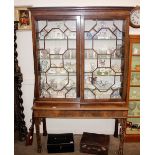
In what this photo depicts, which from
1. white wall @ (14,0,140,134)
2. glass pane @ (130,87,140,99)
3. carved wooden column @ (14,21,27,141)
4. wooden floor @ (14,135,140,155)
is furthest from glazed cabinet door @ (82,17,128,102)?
carved wooden column @ (14,21,27,141)

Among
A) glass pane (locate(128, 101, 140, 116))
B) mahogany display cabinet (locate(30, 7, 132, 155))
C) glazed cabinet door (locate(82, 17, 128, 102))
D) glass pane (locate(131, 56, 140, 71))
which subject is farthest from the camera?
glass pane (locate(128, 101, 140, 116))

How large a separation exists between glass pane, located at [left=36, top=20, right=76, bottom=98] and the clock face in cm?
93

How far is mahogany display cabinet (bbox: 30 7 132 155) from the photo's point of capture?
2.96m

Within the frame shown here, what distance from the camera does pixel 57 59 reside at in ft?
10.9

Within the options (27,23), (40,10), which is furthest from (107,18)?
(27,23)

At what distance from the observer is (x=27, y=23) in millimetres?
3482

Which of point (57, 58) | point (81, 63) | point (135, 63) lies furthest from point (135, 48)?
point (57, 58)

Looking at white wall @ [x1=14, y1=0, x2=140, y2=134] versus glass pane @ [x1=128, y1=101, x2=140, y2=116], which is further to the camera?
glass pane @ [x1=128, y1=101, x2=140, y2=116]

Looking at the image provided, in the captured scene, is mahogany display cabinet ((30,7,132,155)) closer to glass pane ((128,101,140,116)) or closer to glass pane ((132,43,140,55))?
glass pane ((132,43,140,55))

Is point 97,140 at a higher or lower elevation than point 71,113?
lower

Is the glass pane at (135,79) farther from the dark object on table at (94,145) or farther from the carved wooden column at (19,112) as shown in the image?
the carved wooden column at (19,112)
